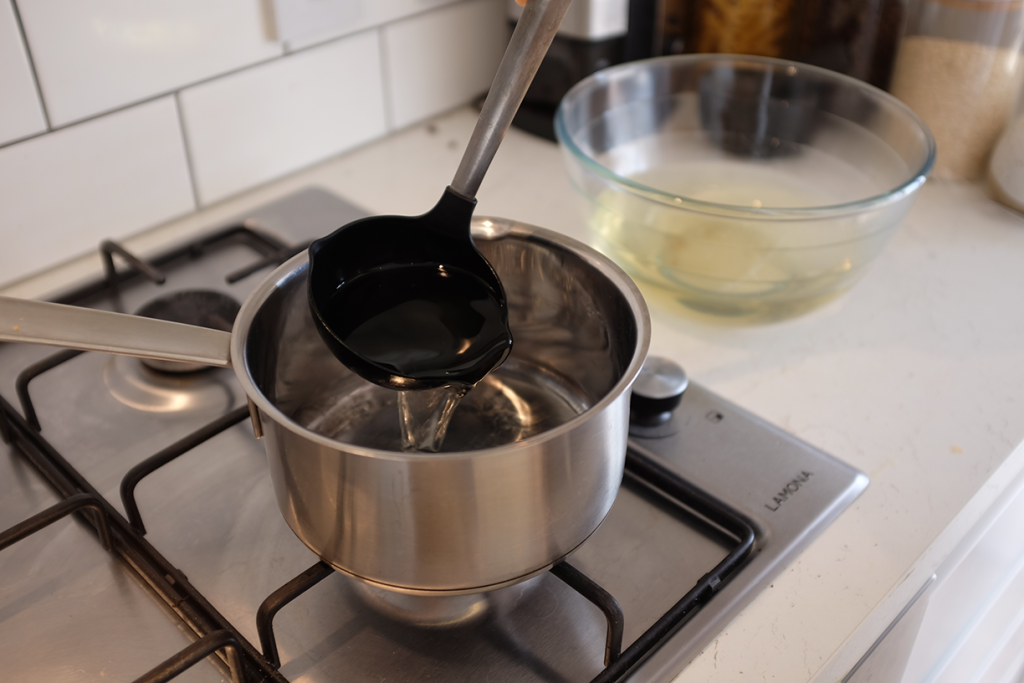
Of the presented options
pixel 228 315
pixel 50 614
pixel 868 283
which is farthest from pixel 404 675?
pixel 868 283

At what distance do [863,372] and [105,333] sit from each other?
20.5 inches

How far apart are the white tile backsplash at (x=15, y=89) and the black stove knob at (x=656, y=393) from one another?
1.66 feet

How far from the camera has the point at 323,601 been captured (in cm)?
49

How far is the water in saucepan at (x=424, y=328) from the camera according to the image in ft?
1.65

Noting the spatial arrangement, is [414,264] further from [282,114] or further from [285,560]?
[282,114]

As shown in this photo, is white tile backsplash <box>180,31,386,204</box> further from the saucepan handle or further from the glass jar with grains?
the glass jar with grains

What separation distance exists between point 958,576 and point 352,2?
0.70 metres

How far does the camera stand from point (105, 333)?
40cm

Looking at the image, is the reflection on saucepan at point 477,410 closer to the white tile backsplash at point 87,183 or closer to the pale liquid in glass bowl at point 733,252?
the pale liquid in glass bowl at point 733,252

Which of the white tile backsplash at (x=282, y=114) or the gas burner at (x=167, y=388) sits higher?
the white tile backsplash at (x=282, y=114)

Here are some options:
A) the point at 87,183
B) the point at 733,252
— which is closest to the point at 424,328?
the point at 733,252

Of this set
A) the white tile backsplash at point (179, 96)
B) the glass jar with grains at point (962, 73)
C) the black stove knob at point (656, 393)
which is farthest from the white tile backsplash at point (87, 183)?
the glass jar with grains at point (962, 73)

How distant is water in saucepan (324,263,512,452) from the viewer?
0.50 metres

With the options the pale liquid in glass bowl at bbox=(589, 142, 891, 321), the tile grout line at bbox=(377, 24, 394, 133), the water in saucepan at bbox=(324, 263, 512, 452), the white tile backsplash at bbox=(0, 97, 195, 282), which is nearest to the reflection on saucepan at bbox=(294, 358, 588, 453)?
the water in saucepan at bbox=(324, 263, 512, 452)
